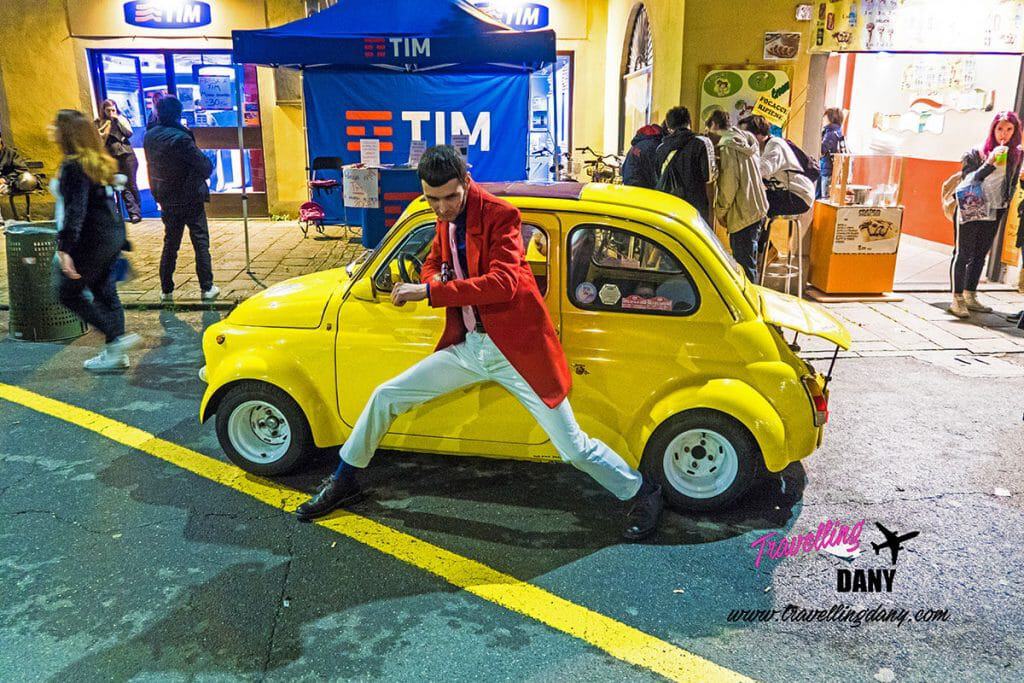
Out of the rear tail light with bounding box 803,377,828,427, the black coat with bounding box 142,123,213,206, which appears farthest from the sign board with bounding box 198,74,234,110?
the rear tail light with bounding box 803,377,828,427

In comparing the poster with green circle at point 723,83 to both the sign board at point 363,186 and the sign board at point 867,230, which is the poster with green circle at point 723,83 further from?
the sign board at point 363,186

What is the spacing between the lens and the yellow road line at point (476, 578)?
10.6 feet

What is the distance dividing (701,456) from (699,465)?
5cm

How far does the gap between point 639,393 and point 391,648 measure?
1751 millimetres

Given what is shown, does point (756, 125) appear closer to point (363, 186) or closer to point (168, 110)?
point (363, 186)

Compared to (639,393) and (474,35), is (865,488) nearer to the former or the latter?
(639,393)

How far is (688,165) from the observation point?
26.3 ft

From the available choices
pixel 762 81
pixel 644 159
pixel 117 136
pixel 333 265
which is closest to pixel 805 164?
pixel 762 81

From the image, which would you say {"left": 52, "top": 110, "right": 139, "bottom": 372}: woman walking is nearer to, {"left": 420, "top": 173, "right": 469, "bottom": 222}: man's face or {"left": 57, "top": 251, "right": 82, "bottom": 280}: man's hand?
{"left": 57, "top": 251, "right": 82, "bottom": 280}: man's hand

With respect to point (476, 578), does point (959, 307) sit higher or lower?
higher

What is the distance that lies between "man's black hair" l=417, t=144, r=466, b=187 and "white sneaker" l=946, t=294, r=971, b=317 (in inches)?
268

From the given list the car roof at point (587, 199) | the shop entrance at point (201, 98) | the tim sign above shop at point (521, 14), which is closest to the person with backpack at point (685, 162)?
the car roof at point (587, 199)

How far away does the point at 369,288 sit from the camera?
4.46 m

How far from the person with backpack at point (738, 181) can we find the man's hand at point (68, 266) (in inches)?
225
